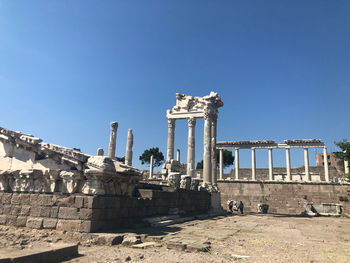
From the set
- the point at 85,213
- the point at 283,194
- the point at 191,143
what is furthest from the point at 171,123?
the point at 85,213

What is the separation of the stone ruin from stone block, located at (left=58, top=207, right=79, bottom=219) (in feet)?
1.67

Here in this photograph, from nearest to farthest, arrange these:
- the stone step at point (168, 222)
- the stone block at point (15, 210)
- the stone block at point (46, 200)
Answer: the stone block at point (46, 200)
the stone block at point (15, 210)
the stone step at point (168, 222)

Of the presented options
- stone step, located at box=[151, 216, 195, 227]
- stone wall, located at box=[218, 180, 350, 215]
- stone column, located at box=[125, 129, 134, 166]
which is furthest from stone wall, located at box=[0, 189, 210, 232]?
stone wall, located at box=[218, 180, 350, 215]

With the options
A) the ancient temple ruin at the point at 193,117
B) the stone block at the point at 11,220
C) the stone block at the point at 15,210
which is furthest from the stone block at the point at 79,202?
the ancient temple ruin at the point at 193,117

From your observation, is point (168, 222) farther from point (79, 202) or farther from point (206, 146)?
point (206, 146)

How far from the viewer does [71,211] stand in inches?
281

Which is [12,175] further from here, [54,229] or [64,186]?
[54,229]

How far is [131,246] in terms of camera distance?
Answer: 593 centimetres

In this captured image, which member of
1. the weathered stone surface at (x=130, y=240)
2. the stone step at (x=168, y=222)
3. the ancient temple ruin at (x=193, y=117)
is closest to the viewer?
the weathered stone surface at (x=130, y=240)

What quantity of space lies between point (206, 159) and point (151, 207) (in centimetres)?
1122

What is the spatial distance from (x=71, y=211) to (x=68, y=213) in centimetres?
10

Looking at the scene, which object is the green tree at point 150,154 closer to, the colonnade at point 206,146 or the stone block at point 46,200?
the colonnade at point 206,146

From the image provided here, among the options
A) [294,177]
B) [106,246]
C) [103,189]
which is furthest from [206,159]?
[294,177]

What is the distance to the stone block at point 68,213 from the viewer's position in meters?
7.03
